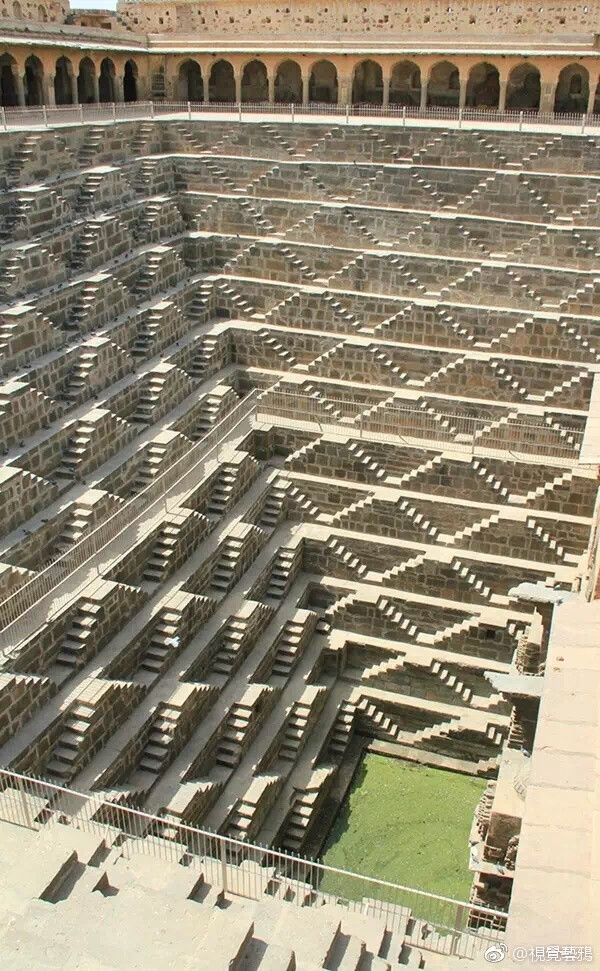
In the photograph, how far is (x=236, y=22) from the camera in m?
26.7

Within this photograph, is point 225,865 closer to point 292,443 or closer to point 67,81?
point 292,443

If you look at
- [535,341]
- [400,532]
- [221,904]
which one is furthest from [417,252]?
[221,904]

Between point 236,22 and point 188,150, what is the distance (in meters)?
9.50

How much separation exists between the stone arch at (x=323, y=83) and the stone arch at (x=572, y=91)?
21.4 ft

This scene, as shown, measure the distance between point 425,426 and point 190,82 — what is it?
1668cm

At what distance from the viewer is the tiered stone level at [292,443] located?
12281 millimetres

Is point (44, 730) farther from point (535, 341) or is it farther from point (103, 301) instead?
point (535, 341)

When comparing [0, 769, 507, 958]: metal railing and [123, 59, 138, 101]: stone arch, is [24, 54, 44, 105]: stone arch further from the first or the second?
[0, 769, 507, 958]: metal railing

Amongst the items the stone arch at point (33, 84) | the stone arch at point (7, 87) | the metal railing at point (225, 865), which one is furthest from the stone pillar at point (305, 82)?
the metal railing at point (225, 865)

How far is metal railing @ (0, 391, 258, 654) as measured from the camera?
1123 centimetres

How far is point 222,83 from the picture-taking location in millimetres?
27859

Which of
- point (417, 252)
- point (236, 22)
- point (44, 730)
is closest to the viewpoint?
point (44, 730)

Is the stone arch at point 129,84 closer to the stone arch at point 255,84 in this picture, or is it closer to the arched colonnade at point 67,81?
the arched colonnade at point 67,81

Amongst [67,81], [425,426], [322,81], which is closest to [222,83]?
[322,81]
